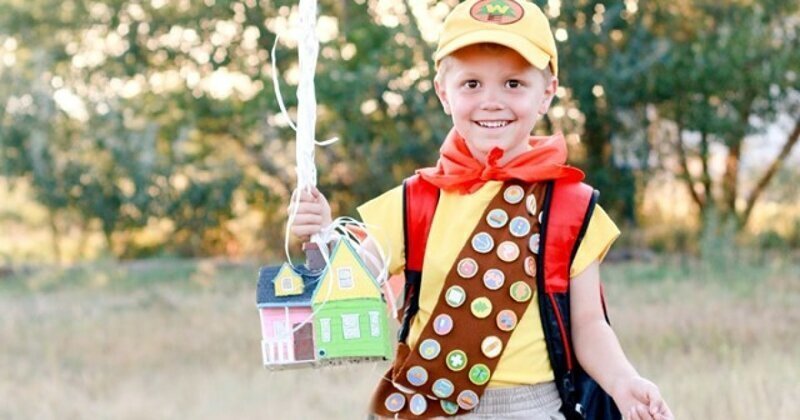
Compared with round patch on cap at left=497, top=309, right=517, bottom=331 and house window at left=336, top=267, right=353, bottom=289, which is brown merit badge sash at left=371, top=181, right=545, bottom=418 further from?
house window at left=336, top=267, right=353, bottom=289

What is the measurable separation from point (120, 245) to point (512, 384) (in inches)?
429

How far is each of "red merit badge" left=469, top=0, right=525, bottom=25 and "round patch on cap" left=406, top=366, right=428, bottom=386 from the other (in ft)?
2.44

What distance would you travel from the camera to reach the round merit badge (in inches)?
107

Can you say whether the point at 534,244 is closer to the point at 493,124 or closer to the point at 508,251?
the point at 508,251

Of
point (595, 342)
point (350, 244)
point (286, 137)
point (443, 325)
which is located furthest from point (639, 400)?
point (286, 137)

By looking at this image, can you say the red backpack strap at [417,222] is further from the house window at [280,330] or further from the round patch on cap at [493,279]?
the house window at [280,330]

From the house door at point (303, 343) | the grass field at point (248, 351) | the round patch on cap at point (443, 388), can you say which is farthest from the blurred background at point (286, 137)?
the house door at point (303, 343)

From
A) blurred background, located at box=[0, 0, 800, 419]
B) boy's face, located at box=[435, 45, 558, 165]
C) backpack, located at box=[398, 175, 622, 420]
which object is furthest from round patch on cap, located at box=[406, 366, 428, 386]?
blurred background, located at box=[0, 0, 800, 419]

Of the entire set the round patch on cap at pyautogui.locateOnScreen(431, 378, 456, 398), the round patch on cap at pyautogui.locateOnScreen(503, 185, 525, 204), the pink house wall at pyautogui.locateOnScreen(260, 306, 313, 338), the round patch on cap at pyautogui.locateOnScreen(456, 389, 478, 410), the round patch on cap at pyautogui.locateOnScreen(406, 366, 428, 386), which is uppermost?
the round patch on cap at pyautogui.locateOnScreen(503, 185, 525, 204)

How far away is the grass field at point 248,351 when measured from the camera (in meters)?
5.52

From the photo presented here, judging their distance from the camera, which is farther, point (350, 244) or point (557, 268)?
point (557, 268)

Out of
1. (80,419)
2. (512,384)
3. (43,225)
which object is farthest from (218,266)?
(512,384)

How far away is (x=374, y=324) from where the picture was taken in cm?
257

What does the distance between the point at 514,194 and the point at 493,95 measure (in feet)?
0.71
